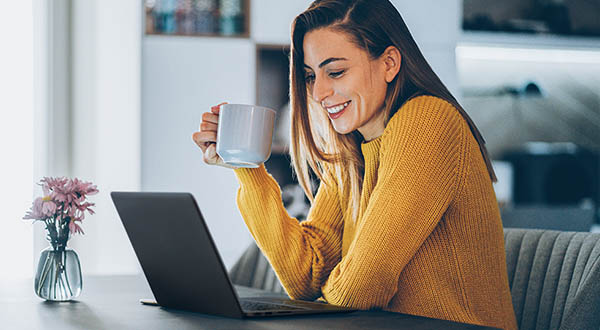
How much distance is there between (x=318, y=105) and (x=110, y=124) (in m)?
1.63

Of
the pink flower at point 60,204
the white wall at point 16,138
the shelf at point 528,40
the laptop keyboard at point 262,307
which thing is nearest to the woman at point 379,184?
the laptop keyboard at point 262,307

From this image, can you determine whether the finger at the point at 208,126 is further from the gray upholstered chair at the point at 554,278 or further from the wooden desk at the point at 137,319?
the gray upholstered chair at the point at 554,278

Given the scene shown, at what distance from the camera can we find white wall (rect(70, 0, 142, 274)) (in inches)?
113

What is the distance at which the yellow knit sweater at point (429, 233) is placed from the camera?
1100 millimetres

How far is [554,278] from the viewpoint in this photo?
1.32 metres

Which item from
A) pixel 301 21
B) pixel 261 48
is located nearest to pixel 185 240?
pixel 301 21

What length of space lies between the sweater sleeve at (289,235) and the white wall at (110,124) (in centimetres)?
161

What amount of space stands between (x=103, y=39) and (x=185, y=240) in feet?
7.10

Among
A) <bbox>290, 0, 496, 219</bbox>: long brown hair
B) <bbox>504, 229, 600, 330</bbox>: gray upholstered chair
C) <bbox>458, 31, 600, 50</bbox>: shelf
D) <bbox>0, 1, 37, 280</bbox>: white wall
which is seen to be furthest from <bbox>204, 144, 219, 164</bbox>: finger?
<bbox>458, 31, 600, 50</bbox>: shelf

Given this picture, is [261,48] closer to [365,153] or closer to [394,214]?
[365,153]

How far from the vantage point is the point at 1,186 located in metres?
2.79

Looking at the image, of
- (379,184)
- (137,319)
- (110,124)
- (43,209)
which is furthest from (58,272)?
(110,124)

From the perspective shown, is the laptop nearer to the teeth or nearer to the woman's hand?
the woman's hand

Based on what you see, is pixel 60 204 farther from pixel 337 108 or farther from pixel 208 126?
pixel 337 108
